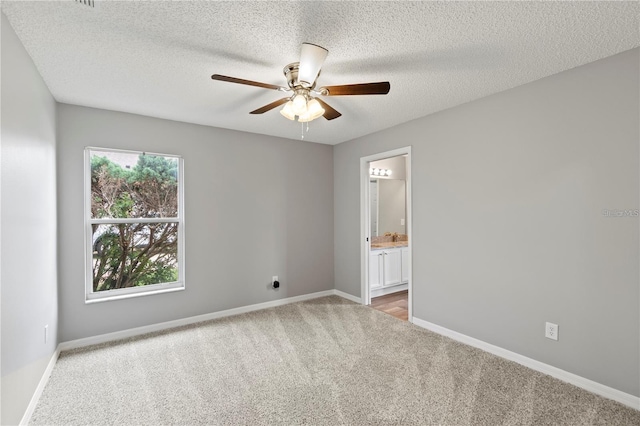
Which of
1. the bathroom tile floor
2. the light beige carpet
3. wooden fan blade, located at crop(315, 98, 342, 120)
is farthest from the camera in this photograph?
the bathroom tile floor

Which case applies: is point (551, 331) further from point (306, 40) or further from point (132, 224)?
point (132, 224)

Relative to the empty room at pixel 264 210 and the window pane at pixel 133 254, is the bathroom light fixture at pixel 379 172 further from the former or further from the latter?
the window pane at pixel 133 254

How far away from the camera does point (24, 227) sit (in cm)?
201

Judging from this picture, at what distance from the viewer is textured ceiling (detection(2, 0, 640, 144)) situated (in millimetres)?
1690

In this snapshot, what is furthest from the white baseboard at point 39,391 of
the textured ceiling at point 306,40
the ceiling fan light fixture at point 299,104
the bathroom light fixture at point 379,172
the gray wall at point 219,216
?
the bathroom light fixture at point 379,172

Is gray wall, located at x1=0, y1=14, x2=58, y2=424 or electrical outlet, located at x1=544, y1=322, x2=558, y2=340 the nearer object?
gray wall, located at x1=0, y1=14, x2=58, y2=424

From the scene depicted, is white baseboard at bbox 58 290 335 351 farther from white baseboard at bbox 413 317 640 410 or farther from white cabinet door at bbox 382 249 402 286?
white baseboard at bbox 413 317 640 410

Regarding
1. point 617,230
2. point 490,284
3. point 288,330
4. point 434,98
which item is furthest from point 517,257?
point 288,330

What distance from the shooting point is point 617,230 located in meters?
2.17

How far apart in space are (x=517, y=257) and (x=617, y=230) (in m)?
0.70

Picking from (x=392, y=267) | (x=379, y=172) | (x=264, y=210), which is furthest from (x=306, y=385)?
(x=379, y=172)

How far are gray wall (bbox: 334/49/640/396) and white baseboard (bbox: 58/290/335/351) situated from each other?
1790 millimetres

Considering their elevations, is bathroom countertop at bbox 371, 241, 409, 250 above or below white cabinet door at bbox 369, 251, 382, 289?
above

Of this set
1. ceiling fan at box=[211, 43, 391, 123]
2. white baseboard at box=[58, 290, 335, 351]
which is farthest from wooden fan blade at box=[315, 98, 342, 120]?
white baseboard at box=[58, 290, 335, 351]
